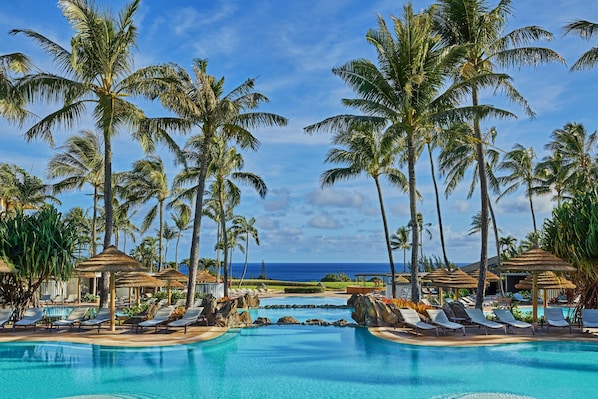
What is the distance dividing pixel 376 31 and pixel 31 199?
980 inches

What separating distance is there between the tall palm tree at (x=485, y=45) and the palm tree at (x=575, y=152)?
38.4 feet

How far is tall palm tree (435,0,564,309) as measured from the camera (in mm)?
16703

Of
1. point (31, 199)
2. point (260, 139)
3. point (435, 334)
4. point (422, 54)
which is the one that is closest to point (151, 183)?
point (31, 199)

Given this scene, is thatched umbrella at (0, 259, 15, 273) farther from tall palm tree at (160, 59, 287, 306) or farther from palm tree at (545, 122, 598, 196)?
palm tree at (545, 122, 598, 196)

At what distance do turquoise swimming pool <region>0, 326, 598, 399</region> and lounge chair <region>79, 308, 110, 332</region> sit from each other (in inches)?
69.0

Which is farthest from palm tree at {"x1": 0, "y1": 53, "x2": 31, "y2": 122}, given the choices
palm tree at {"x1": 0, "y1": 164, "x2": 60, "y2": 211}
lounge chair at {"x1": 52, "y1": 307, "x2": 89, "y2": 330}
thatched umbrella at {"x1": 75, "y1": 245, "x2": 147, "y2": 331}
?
palm tree at {"x1": 0, "y1": 164, "x2": 60, "y2": 211}

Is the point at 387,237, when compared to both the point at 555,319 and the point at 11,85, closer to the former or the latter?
the point at 555,319

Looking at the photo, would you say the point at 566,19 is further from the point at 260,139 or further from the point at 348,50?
the point at 260,139

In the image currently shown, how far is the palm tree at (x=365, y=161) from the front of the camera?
78.2 feet

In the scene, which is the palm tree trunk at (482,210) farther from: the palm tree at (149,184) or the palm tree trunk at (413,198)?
the palm tree at (149,184)

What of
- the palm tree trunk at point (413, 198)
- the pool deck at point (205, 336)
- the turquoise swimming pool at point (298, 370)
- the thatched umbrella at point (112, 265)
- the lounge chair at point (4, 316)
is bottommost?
the turquoise swimming pool at point (298, 370)

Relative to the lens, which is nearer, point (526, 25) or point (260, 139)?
point (526, 25)

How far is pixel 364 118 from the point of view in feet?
57.0

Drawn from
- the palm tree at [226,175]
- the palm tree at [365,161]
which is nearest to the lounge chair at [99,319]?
the palm tree at [226,175]
